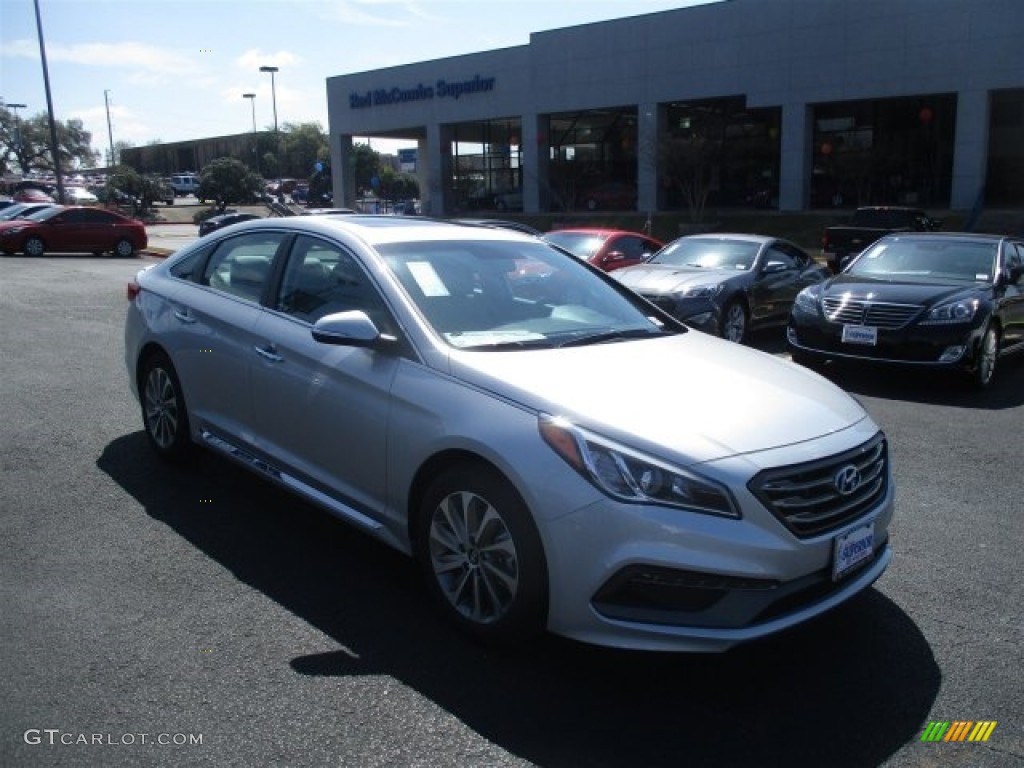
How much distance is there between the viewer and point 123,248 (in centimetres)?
2616

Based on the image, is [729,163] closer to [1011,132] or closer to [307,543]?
[1011,132]

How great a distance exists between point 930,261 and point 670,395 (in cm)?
750

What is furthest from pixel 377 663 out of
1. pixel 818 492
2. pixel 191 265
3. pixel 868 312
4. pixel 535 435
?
pixel 868 312

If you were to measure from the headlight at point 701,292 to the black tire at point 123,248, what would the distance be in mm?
20637

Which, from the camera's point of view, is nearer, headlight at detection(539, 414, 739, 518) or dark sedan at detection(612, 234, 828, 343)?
headlight at detection(539, 414, 739, 518)

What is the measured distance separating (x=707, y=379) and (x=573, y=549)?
105cm

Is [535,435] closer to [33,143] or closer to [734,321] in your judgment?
[734,321]

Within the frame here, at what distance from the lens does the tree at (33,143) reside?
313ft

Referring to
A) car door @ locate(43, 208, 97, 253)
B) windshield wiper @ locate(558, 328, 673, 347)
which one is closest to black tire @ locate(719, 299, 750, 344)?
windshield wiper @ locate(558, 328, 673, 347)

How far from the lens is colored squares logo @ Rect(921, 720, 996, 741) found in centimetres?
299

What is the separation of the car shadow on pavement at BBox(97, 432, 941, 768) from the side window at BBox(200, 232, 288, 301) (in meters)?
1.48

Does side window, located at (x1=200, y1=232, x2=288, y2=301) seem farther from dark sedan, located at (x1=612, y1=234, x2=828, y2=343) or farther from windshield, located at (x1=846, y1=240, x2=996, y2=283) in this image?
windshield, located at (x1=846, y1=240, x2=996, y2=283)

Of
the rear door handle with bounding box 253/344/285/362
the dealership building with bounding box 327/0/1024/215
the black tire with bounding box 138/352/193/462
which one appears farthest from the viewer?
the dealership building with bounding box 327/0/1024/215

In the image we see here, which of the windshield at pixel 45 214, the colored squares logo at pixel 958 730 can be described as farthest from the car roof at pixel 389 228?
the windshield at pixel 45 214
